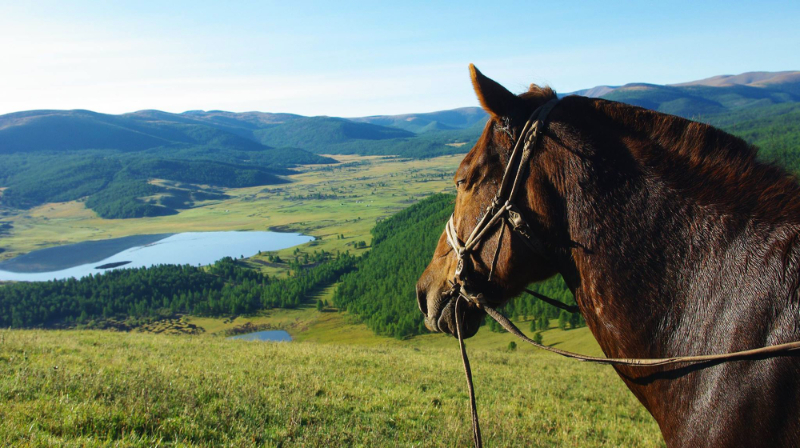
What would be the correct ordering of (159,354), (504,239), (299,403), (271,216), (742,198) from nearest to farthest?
(742,198), (504,239), (299,403), (159,354), (271,216)

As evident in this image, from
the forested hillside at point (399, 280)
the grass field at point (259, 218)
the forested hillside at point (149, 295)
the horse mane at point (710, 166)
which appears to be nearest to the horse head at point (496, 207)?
the horse mane at point (710, 166)

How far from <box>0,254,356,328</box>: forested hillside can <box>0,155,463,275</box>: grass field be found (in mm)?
8728

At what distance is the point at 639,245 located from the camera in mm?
2320

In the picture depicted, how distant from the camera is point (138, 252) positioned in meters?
103

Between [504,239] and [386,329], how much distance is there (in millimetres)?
57325

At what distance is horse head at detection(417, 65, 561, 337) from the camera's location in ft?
8.46

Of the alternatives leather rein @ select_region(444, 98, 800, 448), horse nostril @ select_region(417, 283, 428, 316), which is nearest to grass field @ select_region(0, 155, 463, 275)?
horse nostril @ select_region(417, 283, 428, 316)

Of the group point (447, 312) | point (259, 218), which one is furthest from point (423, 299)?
point (259, 218)

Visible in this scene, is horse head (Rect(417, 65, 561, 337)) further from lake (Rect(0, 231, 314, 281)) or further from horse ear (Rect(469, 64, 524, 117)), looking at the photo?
lake (Rect(0, 231, 314, 281))

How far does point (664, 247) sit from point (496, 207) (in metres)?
0.86

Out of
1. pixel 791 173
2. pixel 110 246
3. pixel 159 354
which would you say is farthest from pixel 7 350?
pixel 110 246

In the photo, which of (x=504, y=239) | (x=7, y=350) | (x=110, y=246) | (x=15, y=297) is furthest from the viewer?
(x=110, y=246)

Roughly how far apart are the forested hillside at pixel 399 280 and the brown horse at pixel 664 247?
4278 centimetres

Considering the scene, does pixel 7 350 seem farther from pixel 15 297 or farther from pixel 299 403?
pixel 15 297
